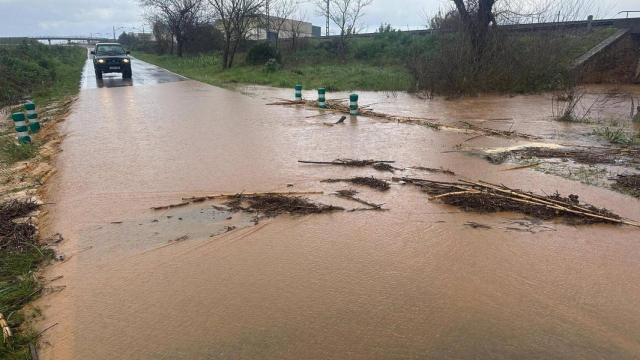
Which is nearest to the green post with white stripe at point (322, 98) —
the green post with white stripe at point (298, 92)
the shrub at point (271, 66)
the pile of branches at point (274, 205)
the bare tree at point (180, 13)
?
A: the green post with white stripe at point (298, 92)

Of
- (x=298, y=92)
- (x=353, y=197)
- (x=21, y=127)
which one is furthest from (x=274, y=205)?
(x=298, y=92)

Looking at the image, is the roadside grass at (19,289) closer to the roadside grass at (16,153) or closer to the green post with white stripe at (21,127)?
the roadside grass at (16,153)

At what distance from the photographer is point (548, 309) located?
3.73 meters

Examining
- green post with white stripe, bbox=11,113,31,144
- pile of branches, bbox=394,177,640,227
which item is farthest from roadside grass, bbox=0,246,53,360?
green post with white stripe, bbox=11,113,31,144

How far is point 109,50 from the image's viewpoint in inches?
1038

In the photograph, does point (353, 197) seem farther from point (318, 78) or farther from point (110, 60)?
point (110, 60)

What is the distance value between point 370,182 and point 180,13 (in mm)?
45720

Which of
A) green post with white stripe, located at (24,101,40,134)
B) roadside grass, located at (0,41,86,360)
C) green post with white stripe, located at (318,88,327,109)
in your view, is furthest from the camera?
green post with white stripe, located at (318,88,327,109)

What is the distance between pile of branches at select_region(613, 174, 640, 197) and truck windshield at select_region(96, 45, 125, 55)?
26.5 m

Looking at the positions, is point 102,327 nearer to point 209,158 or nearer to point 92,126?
point 209,158

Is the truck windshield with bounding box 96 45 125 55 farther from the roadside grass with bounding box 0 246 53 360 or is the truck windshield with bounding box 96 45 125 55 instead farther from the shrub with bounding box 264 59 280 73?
the roadside grass with bounding box 0 246 53 360

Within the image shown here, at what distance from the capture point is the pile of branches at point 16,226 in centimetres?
479

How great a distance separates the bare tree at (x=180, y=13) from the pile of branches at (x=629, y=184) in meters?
45.7

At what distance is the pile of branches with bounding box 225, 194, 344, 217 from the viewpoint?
18.9ft
